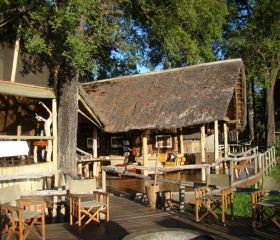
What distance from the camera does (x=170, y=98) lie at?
18203 mm

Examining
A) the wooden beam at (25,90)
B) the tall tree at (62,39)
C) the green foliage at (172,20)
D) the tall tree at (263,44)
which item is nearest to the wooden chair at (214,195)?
the tall tree at (62,39)

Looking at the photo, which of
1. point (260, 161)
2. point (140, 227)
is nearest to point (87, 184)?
point (140, 227)

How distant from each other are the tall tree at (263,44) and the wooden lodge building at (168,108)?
682 cm

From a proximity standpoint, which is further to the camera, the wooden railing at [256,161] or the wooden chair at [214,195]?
the wooden railing at [256,161]

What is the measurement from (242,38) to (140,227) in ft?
70.0

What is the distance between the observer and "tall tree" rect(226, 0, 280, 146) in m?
26.9

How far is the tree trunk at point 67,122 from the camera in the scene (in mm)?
13812

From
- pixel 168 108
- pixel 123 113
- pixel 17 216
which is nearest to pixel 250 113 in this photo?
pixel 123 113

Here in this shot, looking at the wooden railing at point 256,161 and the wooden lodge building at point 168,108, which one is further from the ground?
the wooden lodge building at point 168,108

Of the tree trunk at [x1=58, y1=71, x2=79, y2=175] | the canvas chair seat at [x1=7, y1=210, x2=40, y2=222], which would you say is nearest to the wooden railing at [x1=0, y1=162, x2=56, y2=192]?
the tree trunk at [x1=58, y1=71, x2=79, y2=175]

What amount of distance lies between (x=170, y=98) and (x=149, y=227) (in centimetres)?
995

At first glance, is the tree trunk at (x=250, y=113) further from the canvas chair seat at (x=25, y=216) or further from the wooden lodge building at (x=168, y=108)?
the canvas chair seat at (x=25, y=216)

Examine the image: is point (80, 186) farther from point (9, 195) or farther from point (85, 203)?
point (9, 195)

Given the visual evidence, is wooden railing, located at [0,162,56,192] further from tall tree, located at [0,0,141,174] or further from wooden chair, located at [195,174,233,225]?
wooden chair, located at [195,174,233,225]
